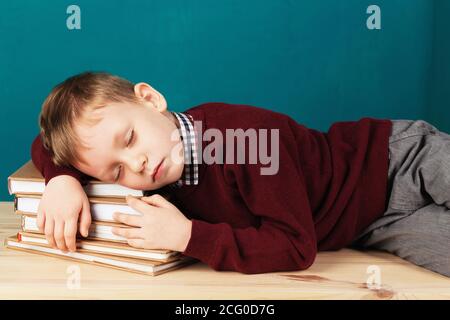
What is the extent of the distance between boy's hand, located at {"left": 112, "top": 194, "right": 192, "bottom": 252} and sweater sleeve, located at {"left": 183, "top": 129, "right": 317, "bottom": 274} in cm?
2

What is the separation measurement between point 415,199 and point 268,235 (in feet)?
1.03

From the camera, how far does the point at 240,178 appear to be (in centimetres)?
110

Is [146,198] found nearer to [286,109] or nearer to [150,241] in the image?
[150,241]

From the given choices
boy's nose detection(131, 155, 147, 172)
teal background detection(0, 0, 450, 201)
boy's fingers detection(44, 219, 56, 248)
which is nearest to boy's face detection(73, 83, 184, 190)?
boy's nose detection(131, 155, 147, 172)

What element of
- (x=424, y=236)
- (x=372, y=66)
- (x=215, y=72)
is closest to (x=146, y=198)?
(x=424, y=236)

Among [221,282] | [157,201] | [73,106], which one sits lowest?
[221,282]

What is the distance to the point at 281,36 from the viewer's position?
67.6 inches

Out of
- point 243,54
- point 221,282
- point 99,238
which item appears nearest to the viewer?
point 221,282

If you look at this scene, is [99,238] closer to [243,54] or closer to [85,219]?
[85,219]

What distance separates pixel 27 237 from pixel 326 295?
55cm

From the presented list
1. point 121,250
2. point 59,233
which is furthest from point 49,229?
point 121,250

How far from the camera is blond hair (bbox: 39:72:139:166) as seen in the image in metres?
1.07

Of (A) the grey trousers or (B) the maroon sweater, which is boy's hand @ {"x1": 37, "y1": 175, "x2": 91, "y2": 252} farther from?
(A) the grey trousers

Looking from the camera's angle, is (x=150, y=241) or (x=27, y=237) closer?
(x=150, y=241)
